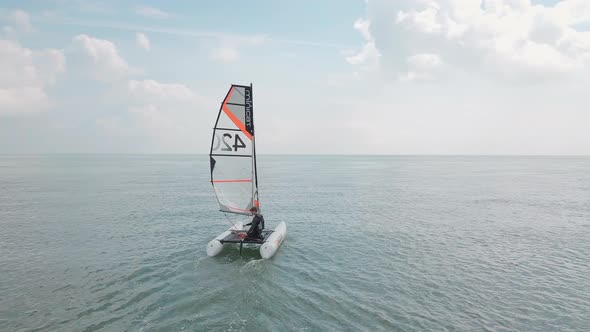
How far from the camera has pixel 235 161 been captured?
70.1ft

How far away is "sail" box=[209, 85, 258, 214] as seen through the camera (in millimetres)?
20562

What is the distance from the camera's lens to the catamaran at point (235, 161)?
20.4 meters

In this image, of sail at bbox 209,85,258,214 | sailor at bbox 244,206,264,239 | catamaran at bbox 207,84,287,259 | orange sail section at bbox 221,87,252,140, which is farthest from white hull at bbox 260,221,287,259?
orange sail section at bbox 221,87,252,140

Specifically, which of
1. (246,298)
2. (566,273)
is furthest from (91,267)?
(566,273)

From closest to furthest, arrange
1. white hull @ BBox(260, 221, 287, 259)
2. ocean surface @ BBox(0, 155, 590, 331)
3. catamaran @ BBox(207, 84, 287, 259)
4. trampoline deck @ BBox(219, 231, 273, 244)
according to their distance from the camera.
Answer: ocean surface @ BBox(0, 155, 590, 331), white hull @ BBox(260, 221, 287, 259), trampoline deck @ BBox(219, 231, 273, 244), catamaran @ BBox(207, 84, 287, 259)

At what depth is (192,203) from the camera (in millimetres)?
41344

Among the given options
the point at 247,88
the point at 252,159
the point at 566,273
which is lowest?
the point at 566,273

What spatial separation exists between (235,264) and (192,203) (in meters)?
24.0

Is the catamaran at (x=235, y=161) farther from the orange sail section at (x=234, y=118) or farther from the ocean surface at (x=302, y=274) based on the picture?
the ocean surface at (x=302, y=274)

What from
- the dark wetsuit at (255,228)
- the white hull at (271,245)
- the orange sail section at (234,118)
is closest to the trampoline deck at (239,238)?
the dark wetsuit at (255,228)

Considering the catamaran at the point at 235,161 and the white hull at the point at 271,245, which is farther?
the catamaran at the point at 235,161

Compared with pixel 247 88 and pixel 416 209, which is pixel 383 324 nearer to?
pixel 247 88

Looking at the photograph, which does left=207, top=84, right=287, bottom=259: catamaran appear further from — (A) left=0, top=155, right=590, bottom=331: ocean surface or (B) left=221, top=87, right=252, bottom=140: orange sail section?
(A) left=0, top=155, right=590, bottom=331: ocean surface

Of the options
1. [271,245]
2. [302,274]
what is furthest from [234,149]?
[302,274]
